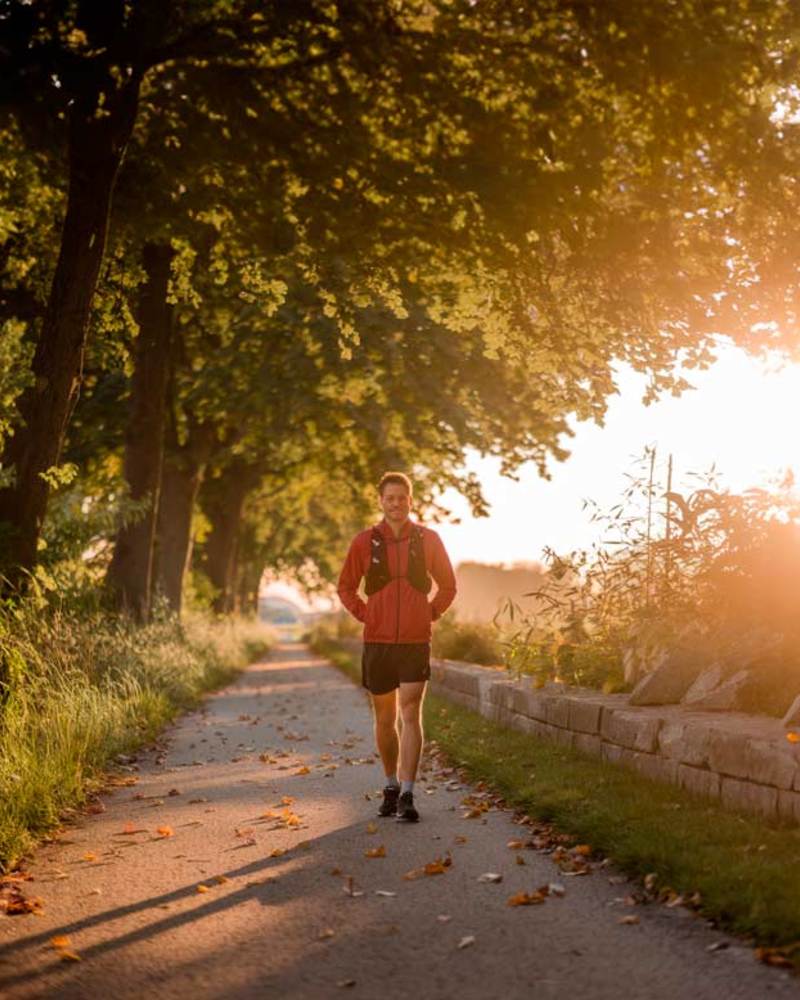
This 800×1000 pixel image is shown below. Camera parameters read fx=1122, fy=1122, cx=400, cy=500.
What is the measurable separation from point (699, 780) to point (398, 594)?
7.61ft

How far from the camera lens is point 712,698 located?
8.37 m

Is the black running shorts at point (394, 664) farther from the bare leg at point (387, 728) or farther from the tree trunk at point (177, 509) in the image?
the tree trunk at point (177, 509)

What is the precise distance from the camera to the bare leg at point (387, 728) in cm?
785

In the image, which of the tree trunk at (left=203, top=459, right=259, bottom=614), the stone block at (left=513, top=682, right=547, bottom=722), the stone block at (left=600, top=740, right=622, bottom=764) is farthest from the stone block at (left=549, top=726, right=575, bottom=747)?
the tree trunk at (left=203, top=459, right=259, bottom=614)

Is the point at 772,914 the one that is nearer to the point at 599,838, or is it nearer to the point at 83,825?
the point at 599,838

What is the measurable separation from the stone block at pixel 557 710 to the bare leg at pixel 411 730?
8.26ft

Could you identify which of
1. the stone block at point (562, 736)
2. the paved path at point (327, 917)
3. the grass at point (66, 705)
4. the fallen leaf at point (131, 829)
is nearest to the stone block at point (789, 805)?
the paved path at point (327, 917)

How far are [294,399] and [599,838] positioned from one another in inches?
569

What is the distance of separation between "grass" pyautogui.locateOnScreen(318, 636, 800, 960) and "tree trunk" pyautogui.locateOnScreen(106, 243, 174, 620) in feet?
31.5

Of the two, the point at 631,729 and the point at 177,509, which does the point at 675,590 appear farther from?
the point at 177,509

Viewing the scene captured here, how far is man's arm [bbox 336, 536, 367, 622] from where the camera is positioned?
781 centimetres

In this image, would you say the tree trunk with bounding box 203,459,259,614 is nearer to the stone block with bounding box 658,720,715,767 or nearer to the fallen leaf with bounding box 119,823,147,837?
the fallen leaf with bounding box 119,823,147,837

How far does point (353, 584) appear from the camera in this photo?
310 inches

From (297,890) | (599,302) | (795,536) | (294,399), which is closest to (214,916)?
(297,890)
